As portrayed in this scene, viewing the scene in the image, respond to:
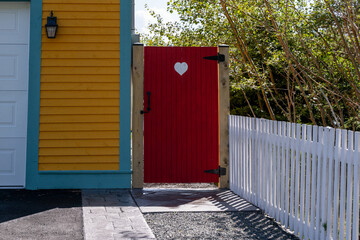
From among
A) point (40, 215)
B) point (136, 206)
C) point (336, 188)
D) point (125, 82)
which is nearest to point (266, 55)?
point (125, 82)

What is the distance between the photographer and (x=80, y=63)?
7273 millimetres

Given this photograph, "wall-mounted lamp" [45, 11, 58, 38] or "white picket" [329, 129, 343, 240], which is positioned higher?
"wall-mounted lamp" [45, 11, 58, 38]

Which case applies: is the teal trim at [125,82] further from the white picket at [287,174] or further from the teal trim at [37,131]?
the white picket at [287,174]

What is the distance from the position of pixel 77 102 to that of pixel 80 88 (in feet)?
0.64

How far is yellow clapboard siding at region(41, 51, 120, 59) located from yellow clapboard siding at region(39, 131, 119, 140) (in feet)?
3.41

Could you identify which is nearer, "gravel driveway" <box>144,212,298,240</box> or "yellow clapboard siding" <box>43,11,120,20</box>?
"gravel driveway" <box>144,212,298,240</box>

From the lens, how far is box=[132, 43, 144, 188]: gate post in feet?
23.8

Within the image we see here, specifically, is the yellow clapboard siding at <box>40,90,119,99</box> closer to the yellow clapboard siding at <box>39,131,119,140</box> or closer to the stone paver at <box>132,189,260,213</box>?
the yellow clapboard siding at <box>39,131,119,140</box>

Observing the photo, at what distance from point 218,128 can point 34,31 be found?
285 centimetres

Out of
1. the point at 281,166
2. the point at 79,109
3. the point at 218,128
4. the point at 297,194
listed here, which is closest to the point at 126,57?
the point at 79,109

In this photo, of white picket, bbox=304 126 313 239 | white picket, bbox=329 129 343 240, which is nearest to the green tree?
white picket, bbox=304 126 313 239

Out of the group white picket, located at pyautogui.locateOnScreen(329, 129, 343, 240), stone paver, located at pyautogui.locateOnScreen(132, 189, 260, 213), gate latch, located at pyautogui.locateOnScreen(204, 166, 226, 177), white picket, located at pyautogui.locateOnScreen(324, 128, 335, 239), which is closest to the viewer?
white picket, located at pyautogui.locateOnScreen(329, 129, 343, 240)

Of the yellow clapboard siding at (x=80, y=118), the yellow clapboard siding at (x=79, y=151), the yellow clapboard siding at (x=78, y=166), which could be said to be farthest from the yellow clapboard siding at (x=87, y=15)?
the yellow clapboard siding at (x=78, y=166)

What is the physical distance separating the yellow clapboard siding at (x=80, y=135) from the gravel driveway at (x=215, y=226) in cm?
193
